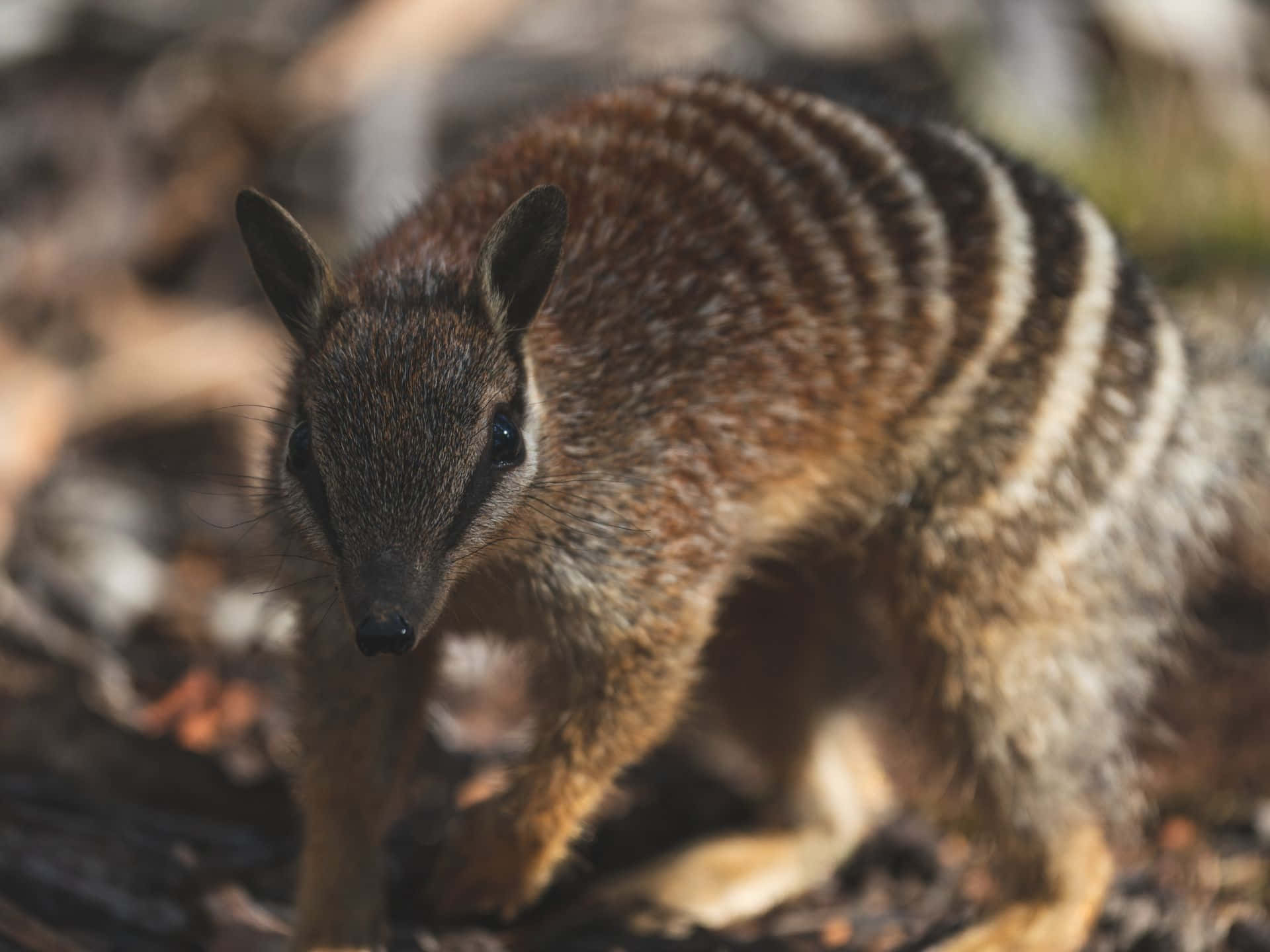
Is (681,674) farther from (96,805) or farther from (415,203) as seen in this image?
(96,805)

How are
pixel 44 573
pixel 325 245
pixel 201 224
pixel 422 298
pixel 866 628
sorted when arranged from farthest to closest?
pixel 201 224, pixel 325 245, pixel 44 573, pixel 866 628, pixel 422 298

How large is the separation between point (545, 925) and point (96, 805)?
1510 millimetres

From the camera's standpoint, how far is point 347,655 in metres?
3.80

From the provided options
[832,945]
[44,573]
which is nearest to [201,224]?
[44,573]

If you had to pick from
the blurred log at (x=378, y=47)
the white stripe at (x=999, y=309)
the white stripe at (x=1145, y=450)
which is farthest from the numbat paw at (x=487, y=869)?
the blurred log at (x=378, y=47)

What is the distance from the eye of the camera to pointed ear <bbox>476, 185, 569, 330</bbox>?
332 centimetres

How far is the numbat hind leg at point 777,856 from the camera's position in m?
4.62

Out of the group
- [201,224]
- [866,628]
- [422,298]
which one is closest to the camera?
[422,298]

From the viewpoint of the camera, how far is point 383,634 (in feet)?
9.46

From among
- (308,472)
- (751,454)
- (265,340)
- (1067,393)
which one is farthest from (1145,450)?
(265,340)

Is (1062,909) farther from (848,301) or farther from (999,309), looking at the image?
(848,301)

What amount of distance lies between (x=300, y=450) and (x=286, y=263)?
0.50 m

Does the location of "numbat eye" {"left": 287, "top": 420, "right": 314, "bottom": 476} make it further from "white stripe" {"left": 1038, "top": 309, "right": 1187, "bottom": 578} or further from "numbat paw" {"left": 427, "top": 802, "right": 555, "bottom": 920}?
"white stripe" {"left": 1038, "top": 309, "right": 1187, "bottom": 578}

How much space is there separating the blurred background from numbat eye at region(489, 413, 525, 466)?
2.58 ft
